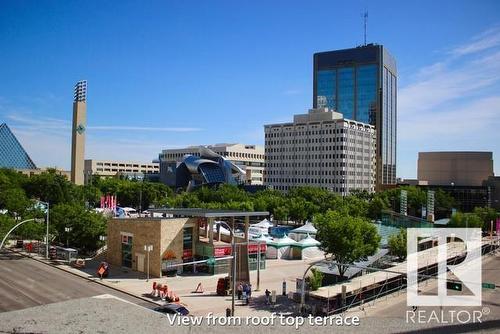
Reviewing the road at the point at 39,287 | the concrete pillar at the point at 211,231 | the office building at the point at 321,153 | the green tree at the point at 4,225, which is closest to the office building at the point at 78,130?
the office building at the point at 321,153

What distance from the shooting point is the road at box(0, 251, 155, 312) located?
3093 cm

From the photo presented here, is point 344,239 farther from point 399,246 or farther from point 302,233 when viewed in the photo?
point 302,233

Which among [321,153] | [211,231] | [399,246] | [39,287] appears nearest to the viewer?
[39,287]

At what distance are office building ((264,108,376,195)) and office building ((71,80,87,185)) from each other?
68147 mm

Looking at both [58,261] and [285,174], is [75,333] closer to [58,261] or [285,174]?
[58,261]

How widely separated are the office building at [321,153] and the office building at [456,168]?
18.9 meters

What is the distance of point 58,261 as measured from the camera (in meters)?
46.8

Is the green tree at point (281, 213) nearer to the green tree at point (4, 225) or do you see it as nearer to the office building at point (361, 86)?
the green tree at point (4, 225)

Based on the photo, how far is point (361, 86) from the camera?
187625 mm

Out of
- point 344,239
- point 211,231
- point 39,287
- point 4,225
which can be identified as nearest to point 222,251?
point 211,231

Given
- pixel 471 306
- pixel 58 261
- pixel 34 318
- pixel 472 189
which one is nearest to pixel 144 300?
pixel 34 318

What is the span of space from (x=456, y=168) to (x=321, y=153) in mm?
46615

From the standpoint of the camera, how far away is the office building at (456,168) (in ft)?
496

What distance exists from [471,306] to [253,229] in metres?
40.9
